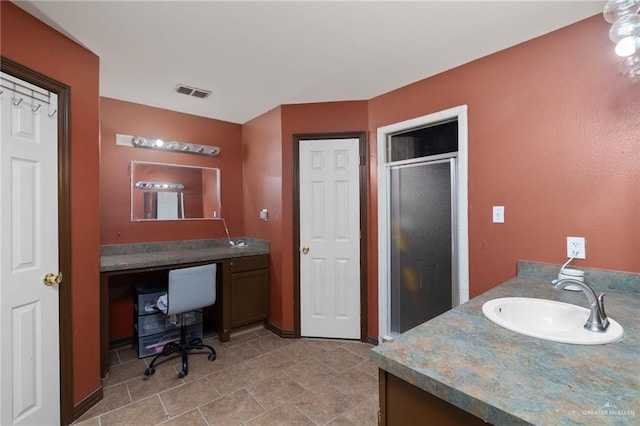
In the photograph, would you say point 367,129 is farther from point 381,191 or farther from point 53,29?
point 53,29

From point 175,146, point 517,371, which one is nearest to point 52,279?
point 175,146

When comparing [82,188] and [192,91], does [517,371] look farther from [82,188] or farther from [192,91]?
[192,91]

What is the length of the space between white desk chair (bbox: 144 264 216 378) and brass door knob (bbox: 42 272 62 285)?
697mm

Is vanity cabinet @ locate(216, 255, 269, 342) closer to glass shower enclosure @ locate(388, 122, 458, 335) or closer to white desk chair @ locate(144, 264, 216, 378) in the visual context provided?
white desk chair @ locate(144, 264, 216, 378)

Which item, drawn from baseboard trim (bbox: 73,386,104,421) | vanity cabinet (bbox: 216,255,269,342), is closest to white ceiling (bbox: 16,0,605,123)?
vanity cabinet (bbox: 216,255,269,342)

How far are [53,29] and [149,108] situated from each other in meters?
1.34

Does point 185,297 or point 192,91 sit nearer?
point 185,297

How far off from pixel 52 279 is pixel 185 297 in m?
0.90

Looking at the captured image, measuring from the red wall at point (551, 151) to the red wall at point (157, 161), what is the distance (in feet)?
8.38

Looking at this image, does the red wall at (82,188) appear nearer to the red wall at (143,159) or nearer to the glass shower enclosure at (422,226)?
the red wall at (143,159)

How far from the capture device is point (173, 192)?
3.28 meters

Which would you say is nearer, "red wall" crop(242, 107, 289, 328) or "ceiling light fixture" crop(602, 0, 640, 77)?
"ceiling light fixture" crop(602, 0, 640, 77)

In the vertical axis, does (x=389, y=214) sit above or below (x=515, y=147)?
below

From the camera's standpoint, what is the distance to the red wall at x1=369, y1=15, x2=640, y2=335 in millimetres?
1585
